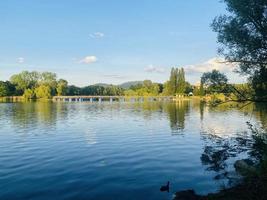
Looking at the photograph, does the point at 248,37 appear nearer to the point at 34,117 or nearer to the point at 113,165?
the point at 113,165

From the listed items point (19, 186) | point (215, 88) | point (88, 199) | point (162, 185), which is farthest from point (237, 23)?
point (19, 186)

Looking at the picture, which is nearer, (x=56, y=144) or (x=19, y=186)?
(x=19, y=186)

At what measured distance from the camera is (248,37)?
82.5 feet

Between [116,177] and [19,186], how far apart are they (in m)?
6.67

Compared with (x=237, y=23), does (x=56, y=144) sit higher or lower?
lower

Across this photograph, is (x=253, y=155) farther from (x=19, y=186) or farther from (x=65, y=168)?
(x=19, y=186)

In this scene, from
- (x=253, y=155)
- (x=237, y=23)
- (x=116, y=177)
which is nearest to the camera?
(x=116, y=177)

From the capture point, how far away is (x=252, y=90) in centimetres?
2600

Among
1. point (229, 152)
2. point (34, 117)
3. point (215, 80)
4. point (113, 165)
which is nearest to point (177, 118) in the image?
point (34, 117)

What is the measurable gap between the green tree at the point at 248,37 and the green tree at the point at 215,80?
217 cm

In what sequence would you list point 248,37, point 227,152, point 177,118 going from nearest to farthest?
point 248,37 < point 227,152 < point 177,118

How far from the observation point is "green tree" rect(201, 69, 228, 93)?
2552cm

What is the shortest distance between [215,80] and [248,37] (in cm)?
414

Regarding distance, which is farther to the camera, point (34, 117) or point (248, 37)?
point (34, 117)
